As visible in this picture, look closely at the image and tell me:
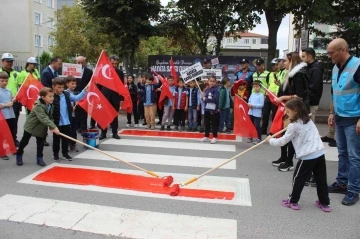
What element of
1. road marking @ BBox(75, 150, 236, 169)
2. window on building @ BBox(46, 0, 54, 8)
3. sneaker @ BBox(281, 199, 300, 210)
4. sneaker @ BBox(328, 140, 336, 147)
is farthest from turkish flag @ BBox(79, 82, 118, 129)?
window on building @ BBox(46, 0, 54, 8)

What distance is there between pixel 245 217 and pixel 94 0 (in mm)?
11930

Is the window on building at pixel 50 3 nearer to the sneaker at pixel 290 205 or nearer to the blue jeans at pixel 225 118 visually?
the blue jeans at pixel 225 118

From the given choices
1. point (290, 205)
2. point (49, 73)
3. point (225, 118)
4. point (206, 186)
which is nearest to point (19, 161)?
point (49, 73)

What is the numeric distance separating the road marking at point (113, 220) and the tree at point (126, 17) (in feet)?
33.0

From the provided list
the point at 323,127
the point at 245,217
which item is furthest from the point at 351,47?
the point at 245,217

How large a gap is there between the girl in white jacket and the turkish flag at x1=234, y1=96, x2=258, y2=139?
150 inches

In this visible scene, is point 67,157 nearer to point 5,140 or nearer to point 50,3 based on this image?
point 5,140

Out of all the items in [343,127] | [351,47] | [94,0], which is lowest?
[343,127]

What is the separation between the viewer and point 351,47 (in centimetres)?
1478

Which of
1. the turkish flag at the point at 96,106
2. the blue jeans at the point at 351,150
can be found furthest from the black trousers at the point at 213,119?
the blue jeans at the point at 351,150

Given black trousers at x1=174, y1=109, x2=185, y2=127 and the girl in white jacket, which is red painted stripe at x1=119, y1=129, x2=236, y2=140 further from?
the girl in white jacket

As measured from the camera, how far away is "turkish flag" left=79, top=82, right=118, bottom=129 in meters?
7.57

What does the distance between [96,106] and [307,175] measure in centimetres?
462

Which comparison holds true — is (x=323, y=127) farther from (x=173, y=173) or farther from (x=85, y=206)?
(x=85, y=206)
